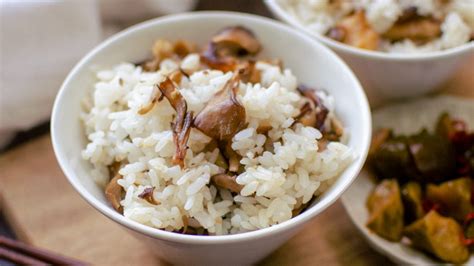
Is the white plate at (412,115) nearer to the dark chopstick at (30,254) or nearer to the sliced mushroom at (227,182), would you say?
the sliced mushroom at (227,182)

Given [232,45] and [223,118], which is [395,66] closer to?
[232,45]

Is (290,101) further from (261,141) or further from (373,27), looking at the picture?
(373,27)

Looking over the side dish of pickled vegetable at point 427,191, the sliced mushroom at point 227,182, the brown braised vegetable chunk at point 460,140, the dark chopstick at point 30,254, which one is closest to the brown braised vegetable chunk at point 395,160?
the side dish of pickled vegetable at point 427,191

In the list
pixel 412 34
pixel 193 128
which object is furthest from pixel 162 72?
pixel 412 34

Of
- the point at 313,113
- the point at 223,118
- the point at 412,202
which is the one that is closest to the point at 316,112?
the point at 313,113

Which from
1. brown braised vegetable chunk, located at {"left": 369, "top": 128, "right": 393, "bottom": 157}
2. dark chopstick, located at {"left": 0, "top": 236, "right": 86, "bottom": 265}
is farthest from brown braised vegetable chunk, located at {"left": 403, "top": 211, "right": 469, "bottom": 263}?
dark chopstick, located at {"left": 0, "top": 236, "right": 86, "bottom": 265}

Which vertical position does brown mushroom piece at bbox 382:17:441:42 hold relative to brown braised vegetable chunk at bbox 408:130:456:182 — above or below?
above

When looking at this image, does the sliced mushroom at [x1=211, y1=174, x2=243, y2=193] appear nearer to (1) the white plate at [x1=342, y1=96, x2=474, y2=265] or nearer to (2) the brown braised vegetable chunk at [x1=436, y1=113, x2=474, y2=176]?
(1) the white plate at [x1=342, y1=96, x2=474, y2=265]
